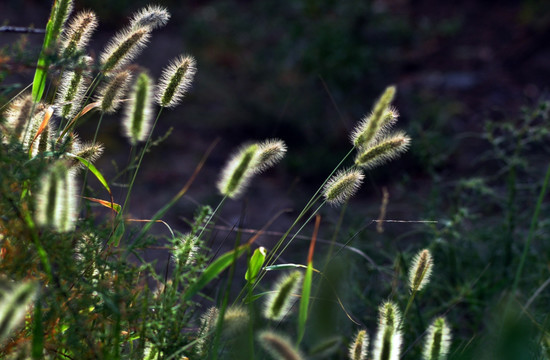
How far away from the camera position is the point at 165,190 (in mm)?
4523

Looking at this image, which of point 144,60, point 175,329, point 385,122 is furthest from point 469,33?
point 175,329

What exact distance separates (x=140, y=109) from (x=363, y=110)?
338 centimetres

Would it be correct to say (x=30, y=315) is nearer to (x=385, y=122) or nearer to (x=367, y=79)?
(x=385, y=122)

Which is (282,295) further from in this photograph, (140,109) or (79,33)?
(79,33)

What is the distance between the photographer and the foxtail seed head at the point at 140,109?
1484 millimetres

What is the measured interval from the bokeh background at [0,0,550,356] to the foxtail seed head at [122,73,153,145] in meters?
1.37

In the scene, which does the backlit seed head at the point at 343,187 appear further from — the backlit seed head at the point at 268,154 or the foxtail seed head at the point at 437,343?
the foxtail seed head at the point at 437,343

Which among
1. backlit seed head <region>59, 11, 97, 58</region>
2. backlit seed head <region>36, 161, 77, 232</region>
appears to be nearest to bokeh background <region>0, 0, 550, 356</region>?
backlit seed head <region>59, 11, 97, 58</region>

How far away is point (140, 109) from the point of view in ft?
4.96

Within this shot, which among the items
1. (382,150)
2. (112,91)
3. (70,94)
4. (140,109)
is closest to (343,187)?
(382,150)

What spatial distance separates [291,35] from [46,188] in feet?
13.1

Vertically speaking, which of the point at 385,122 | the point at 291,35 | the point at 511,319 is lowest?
the point at 511,319

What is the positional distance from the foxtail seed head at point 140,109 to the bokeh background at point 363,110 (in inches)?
54.1

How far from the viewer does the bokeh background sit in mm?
2986
